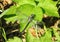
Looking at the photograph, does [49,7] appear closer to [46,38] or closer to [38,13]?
[38,13]

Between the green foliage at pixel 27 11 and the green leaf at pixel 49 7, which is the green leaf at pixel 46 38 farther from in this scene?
the green leaf at pixel 49 7

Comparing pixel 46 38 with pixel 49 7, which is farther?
pixel 46 38

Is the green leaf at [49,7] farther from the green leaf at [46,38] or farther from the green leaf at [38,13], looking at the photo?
the green leaf at [46,38]

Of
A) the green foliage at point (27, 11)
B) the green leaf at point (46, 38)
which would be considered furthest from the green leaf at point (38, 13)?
the green leaf at point (46, 38)

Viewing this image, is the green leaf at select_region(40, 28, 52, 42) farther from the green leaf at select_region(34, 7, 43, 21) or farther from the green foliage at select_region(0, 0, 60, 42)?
the green leaf at select_region(34, 7, 43, 21)

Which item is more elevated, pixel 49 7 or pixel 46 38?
pixel 49 7

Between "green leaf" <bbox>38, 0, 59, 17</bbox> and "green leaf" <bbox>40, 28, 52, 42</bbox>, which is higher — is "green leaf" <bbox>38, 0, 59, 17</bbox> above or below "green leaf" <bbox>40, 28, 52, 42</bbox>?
above

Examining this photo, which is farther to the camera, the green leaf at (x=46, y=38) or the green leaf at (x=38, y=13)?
the green leaf at (x=46, y=38)

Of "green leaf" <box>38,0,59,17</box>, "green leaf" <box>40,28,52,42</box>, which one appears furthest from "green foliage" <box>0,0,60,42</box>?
"green leaf" <box>40,28,52,42</box>

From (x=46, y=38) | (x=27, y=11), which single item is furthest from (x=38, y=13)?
(x=46, y=38)

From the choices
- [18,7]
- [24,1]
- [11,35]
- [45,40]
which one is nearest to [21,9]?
[18,7]

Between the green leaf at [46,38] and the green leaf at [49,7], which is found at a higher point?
the green leaf at [49,7]
